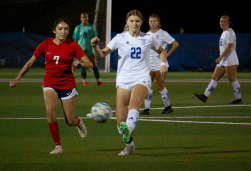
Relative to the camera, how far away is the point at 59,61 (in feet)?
30.5

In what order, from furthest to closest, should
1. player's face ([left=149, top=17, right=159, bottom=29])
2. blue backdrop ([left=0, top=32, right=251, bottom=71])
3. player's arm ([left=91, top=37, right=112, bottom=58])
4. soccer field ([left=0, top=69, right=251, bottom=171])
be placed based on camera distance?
1. blue backdrop ([left=0, top=32, right=251, bottom=71])
2. player's face ([left=149, top=17, right=159, bottom=29])
3. player's arm ([left=91, top=37, right=112, bottom=58])
4. soccer field ([left=0, top=69, right=251, bottom=171])

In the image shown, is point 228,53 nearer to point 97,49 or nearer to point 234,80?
point 234,80

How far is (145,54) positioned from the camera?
9.20m

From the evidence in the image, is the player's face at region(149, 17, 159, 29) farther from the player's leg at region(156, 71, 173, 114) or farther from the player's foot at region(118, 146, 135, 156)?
the player's foot at region(118, 146, 135, 156)

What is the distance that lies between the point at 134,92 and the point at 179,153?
3.51 ft

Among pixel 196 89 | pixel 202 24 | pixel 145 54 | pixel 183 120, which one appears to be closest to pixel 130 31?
pixel 145 54

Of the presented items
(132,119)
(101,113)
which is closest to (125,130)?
(132,119)

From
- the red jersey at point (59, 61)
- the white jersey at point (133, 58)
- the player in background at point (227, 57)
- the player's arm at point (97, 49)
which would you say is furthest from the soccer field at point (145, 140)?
the player's arm at point (97, 49)

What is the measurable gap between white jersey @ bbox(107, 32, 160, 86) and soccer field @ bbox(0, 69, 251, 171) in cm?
108

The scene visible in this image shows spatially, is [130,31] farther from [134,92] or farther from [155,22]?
[155,22]

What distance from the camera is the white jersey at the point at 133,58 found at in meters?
9.10

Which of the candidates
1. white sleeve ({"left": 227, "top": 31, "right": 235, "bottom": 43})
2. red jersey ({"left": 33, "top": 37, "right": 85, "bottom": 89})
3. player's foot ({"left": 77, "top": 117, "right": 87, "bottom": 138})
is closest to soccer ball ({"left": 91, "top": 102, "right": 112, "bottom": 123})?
red jersey ({"left": 33, "top": 37, "right": 85, "bottom": 89})

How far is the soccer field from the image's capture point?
8109mm

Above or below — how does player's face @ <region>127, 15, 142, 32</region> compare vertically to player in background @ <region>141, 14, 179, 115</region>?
above
